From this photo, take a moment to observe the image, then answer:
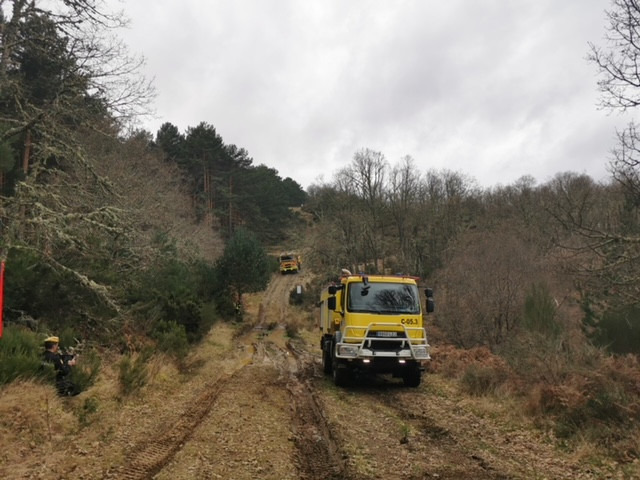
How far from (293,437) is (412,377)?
5.35m

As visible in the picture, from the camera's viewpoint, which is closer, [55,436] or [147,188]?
[55,436]

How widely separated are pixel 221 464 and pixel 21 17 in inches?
Answer: 414

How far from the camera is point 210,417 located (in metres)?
8.78

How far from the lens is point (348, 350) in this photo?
38.3 feet

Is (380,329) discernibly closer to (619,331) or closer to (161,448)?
(161,448)

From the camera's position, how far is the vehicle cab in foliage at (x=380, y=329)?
11656 mm

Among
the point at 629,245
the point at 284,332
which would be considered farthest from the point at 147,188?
the point at 629,245

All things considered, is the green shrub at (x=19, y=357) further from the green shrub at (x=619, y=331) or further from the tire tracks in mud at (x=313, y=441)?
the green shrub at (x=619, y=331)

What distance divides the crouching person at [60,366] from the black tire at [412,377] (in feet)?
24.2

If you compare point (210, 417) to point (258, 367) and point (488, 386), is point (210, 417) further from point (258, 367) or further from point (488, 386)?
point (258, 367)

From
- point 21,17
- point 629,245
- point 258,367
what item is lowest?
point 258,367

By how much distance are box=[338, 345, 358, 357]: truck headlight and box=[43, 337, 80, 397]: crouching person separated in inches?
223

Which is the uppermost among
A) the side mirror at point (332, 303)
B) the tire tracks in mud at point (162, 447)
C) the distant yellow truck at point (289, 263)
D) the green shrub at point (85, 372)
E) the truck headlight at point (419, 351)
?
the distant yellow truck at point (289, 263)

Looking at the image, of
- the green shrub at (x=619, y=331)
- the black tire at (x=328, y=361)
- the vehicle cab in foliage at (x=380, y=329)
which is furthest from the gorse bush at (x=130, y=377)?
the green shrub at (x=619, y=331)
